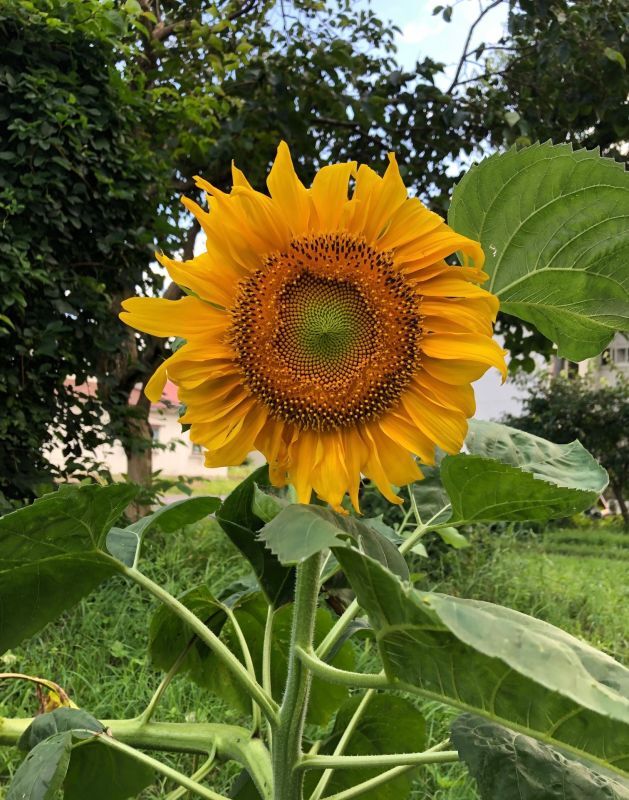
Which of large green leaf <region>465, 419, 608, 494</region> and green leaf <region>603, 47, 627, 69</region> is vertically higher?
green leaf <region>603, 47, 627, 69</region>

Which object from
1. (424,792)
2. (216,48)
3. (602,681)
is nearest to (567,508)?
(602,681)

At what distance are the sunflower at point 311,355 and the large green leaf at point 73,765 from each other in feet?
0.88

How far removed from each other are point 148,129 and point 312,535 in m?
3.70

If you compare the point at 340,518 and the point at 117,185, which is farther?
the point at 117,185

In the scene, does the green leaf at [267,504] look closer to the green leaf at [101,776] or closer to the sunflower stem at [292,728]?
the sunflower stem at [292,728]

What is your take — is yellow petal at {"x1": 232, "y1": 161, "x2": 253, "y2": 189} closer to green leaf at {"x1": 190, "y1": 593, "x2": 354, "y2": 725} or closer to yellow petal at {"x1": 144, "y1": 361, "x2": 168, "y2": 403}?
yellow petal at {"x1": 144, "y1": 361, "x2": 168, "y2": 403}

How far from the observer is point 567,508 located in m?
0.58

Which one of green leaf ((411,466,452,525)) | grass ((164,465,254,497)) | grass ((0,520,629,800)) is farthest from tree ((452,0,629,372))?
green leaf ((411,466,452,525))

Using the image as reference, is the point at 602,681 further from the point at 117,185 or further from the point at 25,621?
the point at 117,185

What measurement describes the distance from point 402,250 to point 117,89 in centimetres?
286

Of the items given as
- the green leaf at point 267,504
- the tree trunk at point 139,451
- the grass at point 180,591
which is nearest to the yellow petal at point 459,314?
the green leaf at point 267,504

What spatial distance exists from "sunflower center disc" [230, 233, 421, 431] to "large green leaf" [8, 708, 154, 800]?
323 millimetres

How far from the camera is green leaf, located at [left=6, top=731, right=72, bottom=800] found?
1.77ft

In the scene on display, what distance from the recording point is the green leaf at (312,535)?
0.41 meters
